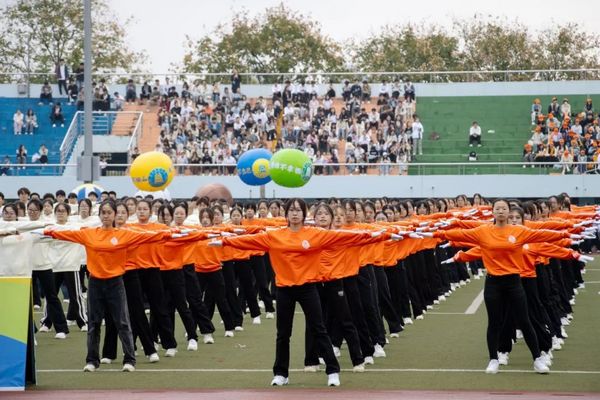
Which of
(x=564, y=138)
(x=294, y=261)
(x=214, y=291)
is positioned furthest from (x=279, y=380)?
(x=564, y=138)

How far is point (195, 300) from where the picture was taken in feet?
58.0

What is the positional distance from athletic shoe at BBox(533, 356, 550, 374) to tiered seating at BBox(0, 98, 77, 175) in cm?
3057

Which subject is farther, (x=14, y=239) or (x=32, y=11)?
(x=32, y=11)

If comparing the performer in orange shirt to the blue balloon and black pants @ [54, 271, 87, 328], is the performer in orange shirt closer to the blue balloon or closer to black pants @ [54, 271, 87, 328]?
black pants @ [54, 271, 87, 328]

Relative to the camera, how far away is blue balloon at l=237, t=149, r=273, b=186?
28.2 metres

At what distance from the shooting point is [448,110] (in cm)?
4672

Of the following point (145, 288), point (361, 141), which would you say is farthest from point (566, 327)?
point (361, 141)

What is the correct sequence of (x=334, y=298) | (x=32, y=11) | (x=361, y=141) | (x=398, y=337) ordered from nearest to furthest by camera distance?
(x=334, y=298), (x=398, y=337), (x=361, y=141), (x=32, y=11)

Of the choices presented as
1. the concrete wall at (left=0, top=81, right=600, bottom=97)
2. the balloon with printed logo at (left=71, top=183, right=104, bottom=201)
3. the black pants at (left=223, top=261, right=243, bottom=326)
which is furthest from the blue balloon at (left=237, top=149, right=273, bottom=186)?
the concrete wall at (left=0, top=81, right=600, bottom=97)

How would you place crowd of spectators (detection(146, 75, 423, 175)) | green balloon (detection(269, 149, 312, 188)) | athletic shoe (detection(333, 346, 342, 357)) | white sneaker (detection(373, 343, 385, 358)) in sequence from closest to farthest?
athletic shoe (detection(333, 346, 342, 357)) → white sneaker (detection(373, 343, 385, 358)) → green balloon (detection(269, 149, 312, 188)) → crowd of spectators (detection(146, 75, 423, 175))

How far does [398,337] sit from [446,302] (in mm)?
6409

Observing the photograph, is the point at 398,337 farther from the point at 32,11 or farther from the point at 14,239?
the point at 32,11

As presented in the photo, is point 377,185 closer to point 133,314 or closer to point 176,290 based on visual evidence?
point 176,290

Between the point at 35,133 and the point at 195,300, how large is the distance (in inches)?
1130
